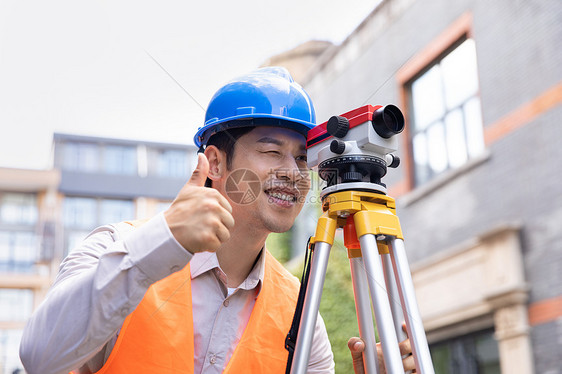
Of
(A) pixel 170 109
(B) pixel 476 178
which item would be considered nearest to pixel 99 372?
(A) pixel 170 109

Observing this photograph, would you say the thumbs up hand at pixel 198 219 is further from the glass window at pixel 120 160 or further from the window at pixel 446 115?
the glass window at pixel 120 160

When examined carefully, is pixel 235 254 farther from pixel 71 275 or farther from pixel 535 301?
pixel 535 301

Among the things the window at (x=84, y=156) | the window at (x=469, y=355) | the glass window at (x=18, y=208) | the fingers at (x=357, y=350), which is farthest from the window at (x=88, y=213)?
the fingers at (x=357, y=350)

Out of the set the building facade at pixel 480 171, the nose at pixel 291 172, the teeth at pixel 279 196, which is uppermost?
the building facade at pixel 480 171

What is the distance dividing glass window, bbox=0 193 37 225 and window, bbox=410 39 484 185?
2378 cm

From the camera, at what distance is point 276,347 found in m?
1.62

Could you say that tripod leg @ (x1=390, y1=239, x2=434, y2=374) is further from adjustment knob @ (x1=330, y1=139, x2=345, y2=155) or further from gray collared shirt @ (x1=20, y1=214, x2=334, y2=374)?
gray collared shirt @ (x1=20, y1=214, x2=334, y2=374)

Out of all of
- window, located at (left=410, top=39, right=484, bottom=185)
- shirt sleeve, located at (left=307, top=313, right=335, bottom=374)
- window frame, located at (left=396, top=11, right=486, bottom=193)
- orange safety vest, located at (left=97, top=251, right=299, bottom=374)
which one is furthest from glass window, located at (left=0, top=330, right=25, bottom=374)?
orange safety vest, located at (left=97, top=251, right=299, bottom=374)

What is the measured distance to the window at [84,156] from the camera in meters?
22.7

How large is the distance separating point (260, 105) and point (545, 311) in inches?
163

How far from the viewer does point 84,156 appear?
22844mm

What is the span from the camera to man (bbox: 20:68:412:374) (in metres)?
1.13

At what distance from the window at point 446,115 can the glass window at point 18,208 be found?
2378 cm

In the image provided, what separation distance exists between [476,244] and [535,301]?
80cm
